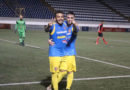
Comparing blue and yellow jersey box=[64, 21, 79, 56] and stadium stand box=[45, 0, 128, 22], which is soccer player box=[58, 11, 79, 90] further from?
stadium stand box=[45, 0, 128, 22]

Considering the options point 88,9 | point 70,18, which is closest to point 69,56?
point 70,18

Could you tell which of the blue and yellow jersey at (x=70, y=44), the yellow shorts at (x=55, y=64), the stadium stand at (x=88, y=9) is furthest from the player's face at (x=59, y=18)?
the stadium stand at (x=88, y=9)

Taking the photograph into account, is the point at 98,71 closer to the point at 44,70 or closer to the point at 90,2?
the point at 44,70

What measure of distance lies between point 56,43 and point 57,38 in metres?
0.10

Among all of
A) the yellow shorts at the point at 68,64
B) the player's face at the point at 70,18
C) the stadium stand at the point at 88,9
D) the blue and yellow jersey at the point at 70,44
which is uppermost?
the player's face at the point at 70,18

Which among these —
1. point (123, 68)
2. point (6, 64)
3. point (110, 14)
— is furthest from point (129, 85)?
point (110, 14)

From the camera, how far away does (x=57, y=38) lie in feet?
16.2

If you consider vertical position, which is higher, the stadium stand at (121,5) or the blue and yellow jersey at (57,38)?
the blue and yellow jersey at (57,38)

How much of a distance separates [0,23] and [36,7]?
258 inches

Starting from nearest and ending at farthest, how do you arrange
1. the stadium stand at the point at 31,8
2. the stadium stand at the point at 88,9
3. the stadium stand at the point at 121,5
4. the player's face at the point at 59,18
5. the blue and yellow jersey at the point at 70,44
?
the player's face at the point at 59,18, the blue and yellow jersey at the point at 70,44, the stadium stand at the point at 31,8, the stadium stand at the point at 88,9, the stadium stand at the point at 121,5

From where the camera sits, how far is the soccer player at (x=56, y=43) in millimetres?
4789

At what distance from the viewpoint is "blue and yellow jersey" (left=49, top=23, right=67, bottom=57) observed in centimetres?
484

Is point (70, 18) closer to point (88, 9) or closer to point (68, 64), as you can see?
point (68, 64)

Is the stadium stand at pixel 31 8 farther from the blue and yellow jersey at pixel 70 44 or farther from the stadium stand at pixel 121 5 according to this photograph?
the blue and yellow jersey at pixel 70 44
